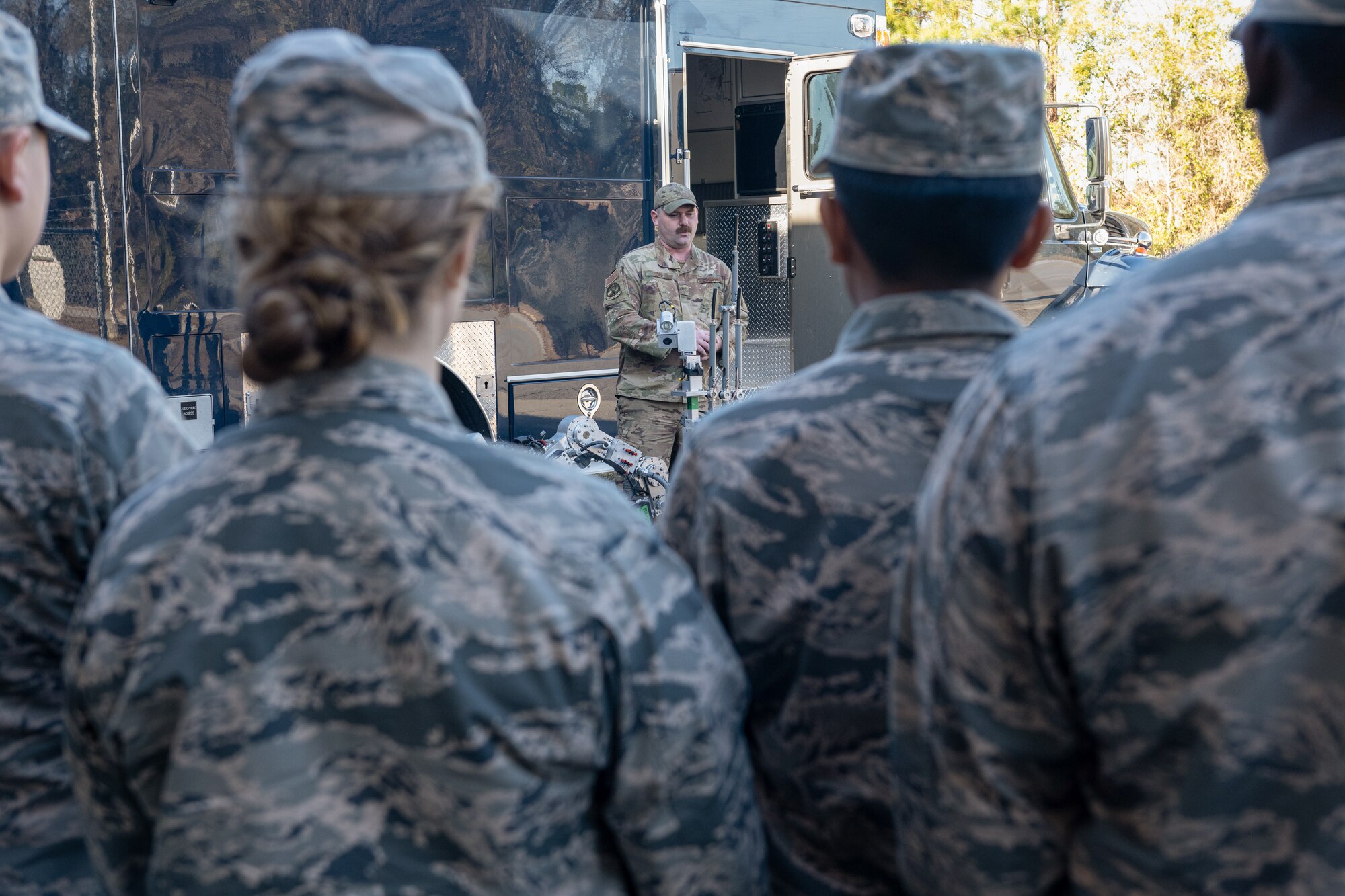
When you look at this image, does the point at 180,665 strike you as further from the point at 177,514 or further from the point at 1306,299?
the point at 1306,299

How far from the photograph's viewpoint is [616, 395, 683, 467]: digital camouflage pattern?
685 cm

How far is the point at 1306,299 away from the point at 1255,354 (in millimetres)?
61

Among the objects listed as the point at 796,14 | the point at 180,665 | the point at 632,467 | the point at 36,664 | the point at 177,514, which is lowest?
the point at 632,467

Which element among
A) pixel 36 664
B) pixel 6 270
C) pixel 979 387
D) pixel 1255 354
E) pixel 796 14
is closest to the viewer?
pixel 1255 354

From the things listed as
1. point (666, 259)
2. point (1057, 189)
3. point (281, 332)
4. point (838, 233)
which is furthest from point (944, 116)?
point (1057, 189)

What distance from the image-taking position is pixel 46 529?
1.62 m

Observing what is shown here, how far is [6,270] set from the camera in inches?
71.0

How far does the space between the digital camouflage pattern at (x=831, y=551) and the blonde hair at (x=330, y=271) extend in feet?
1.77

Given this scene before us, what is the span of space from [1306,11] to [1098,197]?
7.73m

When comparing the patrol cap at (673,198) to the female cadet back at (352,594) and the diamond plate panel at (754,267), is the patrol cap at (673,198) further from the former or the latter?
the female cadet back at (352,594)

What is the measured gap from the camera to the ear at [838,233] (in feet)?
5.73

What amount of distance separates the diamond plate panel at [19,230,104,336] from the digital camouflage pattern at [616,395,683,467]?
2.66 meters

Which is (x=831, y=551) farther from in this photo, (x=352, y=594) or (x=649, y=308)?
(x=649, y=308)

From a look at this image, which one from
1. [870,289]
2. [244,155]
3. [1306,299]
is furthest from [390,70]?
[1306,299]
